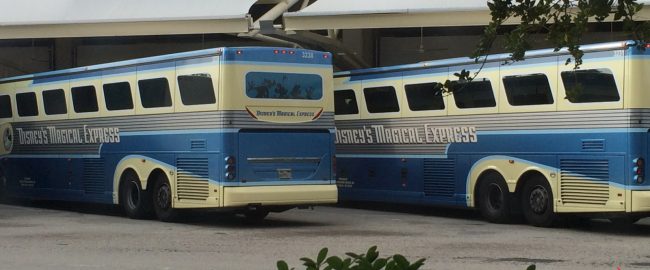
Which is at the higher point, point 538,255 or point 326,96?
point 326,96

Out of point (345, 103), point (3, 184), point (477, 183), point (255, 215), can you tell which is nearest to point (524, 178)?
point (477, 183)

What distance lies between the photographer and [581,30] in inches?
271

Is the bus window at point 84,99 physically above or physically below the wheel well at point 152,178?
above

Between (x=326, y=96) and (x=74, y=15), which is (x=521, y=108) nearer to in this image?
(x=326, y=96)

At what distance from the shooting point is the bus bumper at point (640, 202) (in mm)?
18047

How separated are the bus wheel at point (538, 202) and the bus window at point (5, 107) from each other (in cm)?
1134

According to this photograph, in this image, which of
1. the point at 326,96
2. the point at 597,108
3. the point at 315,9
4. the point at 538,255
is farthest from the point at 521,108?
the point at 315,9

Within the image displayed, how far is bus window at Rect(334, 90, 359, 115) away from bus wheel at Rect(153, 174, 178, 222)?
491 cm

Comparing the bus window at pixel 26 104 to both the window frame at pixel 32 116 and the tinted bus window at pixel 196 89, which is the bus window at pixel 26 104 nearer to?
the window frame at pixel 32 116

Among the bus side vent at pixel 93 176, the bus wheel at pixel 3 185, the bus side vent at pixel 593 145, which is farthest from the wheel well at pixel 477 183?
the bus wheel at pixel 3 185

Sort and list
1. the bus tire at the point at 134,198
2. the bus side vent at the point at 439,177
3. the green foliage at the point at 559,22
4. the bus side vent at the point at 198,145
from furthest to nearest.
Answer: the bus side vent at the point at 439,177
the bus tire at the point at 134,198
the bus side vent at the point at 198,145
the green foliage at the point at 559,22

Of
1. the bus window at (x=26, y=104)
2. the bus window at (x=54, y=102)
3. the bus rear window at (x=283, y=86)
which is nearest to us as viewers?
the bus rear window at (x=283, y=86)

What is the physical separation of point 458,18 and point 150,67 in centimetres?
805

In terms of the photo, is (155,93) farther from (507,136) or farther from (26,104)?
(507,136)
